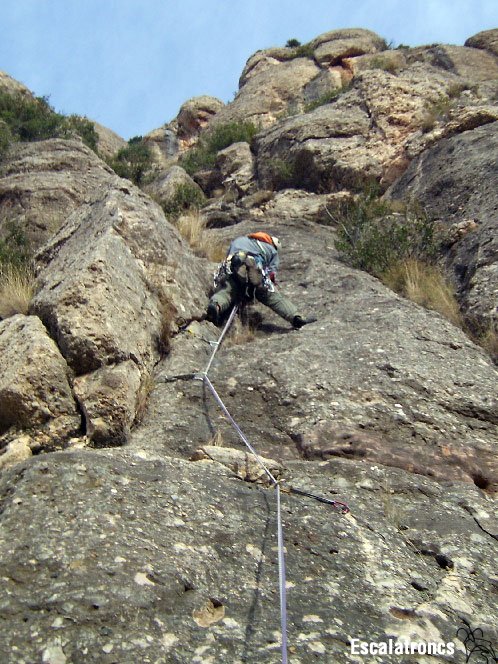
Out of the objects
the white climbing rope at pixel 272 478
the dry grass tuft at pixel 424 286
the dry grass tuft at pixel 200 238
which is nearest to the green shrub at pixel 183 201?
the dry grass tuft at pixel 200 238

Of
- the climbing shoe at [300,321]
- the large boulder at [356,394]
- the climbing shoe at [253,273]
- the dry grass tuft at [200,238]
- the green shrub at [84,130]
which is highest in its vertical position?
the green shrub at [84,130]

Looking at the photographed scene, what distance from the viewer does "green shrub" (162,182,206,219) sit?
41.6 ft

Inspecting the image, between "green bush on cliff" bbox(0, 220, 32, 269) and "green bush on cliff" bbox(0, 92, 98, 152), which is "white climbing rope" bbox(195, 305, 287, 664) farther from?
"green bush on cliff" bbox(0, 92, 98, 152)

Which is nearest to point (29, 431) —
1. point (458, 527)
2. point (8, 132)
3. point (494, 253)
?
point (458, 527)

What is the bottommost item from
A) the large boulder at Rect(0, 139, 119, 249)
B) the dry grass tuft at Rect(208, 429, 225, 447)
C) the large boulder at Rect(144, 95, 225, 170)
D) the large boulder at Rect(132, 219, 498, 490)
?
the dry grass tuft at Rect(208, 429, 225, 447)

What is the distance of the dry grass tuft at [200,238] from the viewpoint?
9953 mm

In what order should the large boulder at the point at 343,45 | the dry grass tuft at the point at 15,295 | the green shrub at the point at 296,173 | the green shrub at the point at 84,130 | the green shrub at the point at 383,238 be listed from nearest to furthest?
the dry grass tuft at the point at 15,295, the green shrub at the point at 383,238, the green shrub at the point at 296,173, the green shrub at the point at 84,130, the large boulder at the point at 343,45

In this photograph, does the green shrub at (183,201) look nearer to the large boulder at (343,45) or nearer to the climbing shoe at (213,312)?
the climbing shoe at (213,312)

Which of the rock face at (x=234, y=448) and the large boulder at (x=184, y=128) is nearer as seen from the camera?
the rock face at (x=234, y=448)

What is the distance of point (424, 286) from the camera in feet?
27.3

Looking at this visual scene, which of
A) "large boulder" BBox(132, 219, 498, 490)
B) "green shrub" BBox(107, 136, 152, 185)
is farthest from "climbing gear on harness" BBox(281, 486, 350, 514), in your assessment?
"green shrub" BBox(107, 136, 152, 185)

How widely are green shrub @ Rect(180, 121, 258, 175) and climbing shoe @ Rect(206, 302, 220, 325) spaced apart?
885 cm

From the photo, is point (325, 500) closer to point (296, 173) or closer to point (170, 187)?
point (296, 173)

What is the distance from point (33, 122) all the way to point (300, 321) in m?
10.5
